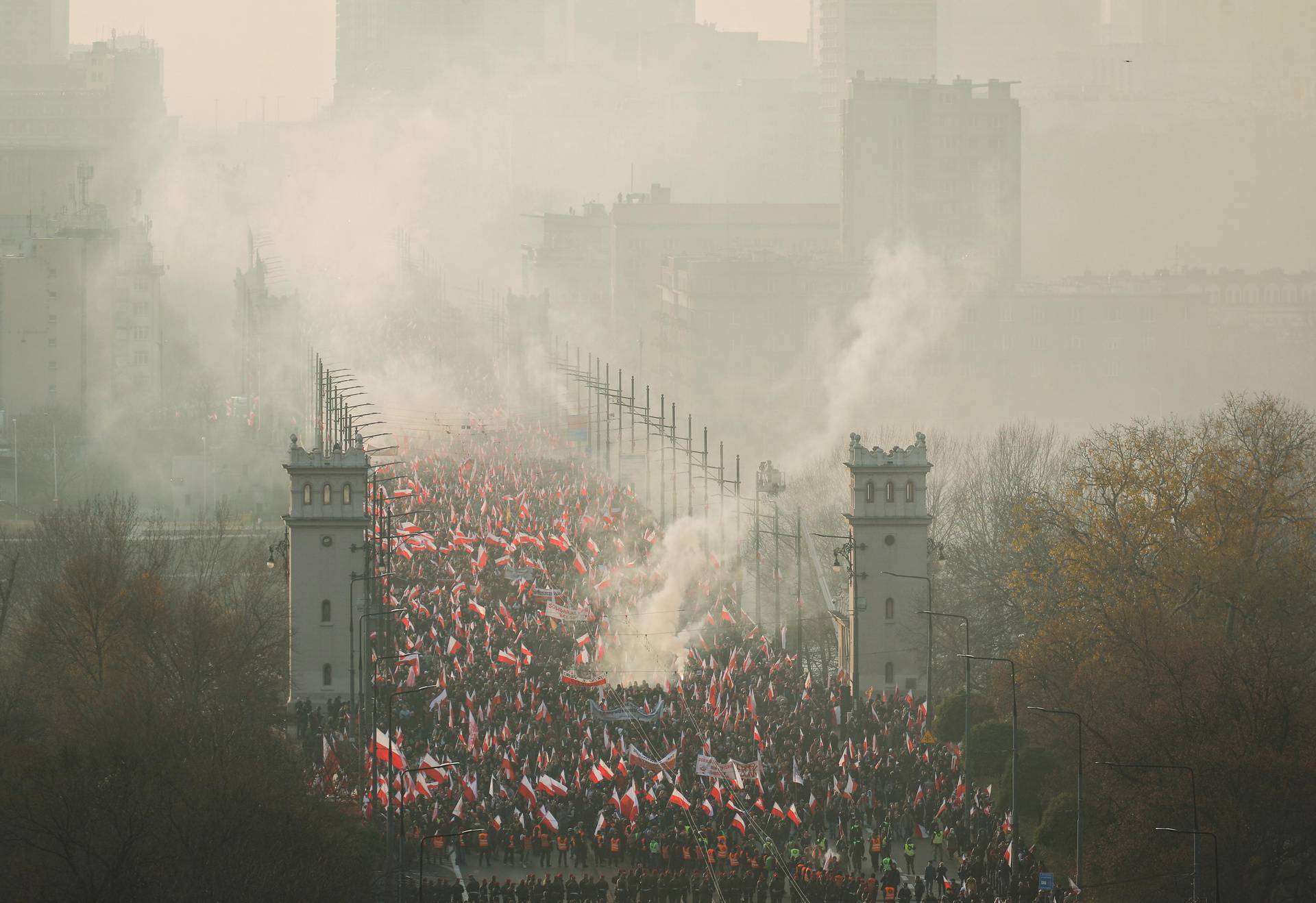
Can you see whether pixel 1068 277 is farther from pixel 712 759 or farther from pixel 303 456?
pixel 712 759

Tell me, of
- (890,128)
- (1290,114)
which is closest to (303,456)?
(890,128)

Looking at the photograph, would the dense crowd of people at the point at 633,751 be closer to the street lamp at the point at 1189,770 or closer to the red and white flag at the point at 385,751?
the red and white flag at the point at 385,751

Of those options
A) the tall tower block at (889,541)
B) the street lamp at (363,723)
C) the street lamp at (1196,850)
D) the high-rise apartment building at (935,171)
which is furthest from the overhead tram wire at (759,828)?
the high-rise apartment building at (935,171)

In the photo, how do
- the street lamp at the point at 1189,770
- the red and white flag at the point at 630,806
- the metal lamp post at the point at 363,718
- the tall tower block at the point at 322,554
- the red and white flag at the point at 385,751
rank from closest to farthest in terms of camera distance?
the street lamp at the point at 1189,770
the red and white flag at the point at 385,751
the red and white flag at the point at 630,806
the metal lamp post at the point at 363,718
the tall tower block at the point at 322,554

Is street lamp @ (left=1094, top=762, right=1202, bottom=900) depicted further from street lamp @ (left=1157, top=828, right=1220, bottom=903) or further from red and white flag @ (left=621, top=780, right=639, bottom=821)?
red and white flag @ (left=621, top=780, right=639, bottom=821)

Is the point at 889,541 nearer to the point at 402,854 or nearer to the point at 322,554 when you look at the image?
the point at 322,554
